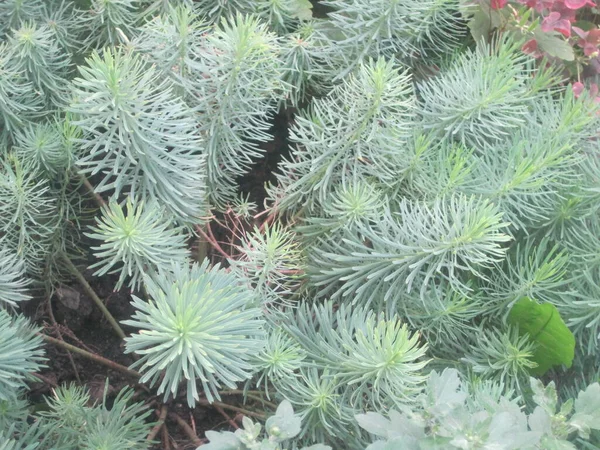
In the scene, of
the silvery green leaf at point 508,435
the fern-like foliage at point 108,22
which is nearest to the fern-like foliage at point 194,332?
the silvery green leaf at point 508,435

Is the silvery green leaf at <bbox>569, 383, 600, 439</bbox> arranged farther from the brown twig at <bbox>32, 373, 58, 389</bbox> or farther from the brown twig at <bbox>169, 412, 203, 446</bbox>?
the brown twig at <bbox>32, 373, 58, 389</bbox>

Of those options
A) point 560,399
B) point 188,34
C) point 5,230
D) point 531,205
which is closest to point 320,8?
point 188,34

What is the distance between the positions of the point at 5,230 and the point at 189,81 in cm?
36

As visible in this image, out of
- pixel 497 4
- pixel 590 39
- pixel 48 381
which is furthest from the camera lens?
pixel 590 39

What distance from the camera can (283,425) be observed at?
0.67 meters

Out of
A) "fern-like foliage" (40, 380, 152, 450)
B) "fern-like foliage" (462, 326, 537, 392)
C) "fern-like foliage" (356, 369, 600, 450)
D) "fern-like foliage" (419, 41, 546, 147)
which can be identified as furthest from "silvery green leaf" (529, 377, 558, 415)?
"fern-like foliage" (40, 380, 152, 450)

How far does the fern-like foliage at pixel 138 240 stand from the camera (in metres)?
0.73

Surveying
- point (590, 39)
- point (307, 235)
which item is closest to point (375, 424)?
point (307, 235)

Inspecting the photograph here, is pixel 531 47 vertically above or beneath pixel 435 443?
above

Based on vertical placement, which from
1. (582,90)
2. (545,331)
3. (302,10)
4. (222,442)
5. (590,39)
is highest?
(590,39)

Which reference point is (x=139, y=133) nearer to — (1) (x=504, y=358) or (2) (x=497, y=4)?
(1) (x=504, y=358)

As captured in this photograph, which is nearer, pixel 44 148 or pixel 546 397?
pixel 546 397

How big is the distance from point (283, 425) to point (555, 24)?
0.96 meters

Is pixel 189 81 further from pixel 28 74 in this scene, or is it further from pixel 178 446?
pixel 178 446
